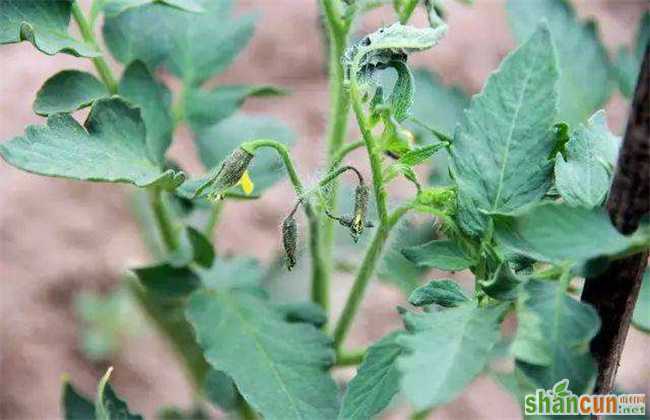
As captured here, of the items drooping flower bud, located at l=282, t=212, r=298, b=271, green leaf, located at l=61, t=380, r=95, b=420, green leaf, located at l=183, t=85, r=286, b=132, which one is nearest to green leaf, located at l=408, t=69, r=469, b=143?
green leaf, located at l=183, t=85, r=286, b=132

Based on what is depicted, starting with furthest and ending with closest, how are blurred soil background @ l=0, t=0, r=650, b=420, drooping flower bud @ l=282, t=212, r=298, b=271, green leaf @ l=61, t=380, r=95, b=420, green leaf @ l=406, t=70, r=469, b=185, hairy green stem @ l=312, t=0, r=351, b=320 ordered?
blurred soil background @ l=0, t=0, r=650, b=420 → green leaf @ l=406, t=70, r=469, b=185 → green leaf @ l=61, t=380, r=95, b=420 → hairy green stem @ l=312, t=0, r=351, b=320 → drooping flower bud @ l=282, t=212, r=298, b=271

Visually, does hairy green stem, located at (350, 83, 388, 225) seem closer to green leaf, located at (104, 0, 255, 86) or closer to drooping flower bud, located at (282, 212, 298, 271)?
drooping flower bud, located at (282, 212, 298, 271)

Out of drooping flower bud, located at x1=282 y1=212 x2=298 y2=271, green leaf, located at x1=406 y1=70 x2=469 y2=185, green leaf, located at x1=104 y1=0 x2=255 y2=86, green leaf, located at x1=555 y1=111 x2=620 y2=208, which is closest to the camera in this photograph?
green leaf, located at x1=555 y1=111 x2=620 y2=208

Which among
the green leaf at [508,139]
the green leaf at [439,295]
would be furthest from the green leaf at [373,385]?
the green leaf at [508,139]

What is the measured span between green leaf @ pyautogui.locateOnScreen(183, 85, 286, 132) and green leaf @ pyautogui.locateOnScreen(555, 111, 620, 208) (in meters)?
0.49

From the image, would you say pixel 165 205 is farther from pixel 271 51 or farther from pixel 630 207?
pixel 271 51

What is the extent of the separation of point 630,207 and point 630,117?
0.07 meters

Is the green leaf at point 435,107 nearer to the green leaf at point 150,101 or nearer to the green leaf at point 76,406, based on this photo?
the green leaf at point 150,101

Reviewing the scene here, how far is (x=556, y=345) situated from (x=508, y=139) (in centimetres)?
22

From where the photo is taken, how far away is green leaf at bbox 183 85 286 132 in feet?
3.84

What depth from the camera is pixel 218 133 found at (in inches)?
51.3

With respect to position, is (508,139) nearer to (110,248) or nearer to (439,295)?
(439,295)

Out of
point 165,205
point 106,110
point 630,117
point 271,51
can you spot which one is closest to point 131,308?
point 271,51

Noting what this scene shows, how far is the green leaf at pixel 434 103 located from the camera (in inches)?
52.3
